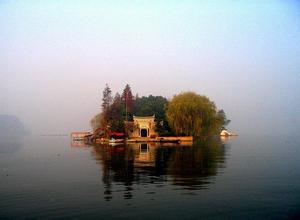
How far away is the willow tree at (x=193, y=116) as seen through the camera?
5678 centimetres

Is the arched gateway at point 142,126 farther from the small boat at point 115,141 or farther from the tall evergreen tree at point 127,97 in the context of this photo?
the tall evergreen tree at point 127,97

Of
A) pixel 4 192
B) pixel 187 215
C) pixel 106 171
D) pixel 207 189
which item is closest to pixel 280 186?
pixel 207 189

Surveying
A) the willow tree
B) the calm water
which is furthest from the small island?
the calm water

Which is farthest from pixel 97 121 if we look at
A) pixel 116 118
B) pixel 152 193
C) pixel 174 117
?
pixel 152 193

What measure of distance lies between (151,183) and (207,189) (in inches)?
117

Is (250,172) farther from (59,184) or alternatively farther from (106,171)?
(59,184)

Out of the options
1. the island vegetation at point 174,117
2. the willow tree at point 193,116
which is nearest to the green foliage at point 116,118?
the island vegetation at point 174,117

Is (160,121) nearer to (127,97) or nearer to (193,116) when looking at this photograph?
(193,116)

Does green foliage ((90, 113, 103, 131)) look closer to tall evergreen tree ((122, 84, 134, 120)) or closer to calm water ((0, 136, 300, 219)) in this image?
tall evergreen tree ((122, 84, 134, 120))

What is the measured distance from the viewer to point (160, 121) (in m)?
65.0

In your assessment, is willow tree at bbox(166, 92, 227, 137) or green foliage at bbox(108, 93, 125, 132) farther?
green foliage at bbox(108, 93, 125, 132)

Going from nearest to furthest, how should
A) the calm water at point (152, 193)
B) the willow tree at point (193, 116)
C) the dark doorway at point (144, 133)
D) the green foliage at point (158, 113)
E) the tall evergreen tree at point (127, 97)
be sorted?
the calm water at point (152, 193) → the willow tree at point (193, 116) → the green foliage at point (158, 113) → the dark doorway at point (144, 133) → the tall evergreen tree at point (127, 97)

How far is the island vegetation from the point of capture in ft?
187

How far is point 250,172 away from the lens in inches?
871
